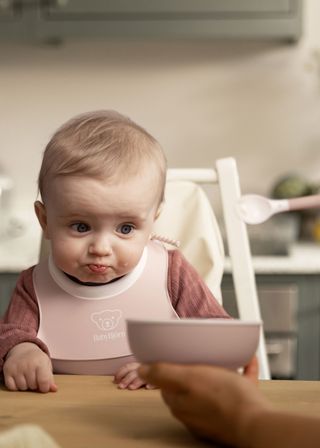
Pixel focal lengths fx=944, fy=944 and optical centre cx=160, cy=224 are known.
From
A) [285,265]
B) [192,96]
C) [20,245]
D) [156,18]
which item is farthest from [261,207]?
[192,96]

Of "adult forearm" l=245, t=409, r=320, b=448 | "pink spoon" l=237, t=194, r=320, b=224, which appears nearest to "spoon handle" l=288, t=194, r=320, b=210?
"pink spoon" l=237, t=194, r=320, b=224

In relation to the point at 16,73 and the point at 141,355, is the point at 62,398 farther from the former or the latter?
the point at 16,73

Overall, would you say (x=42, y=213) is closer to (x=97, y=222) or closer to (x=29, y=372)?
(x=97, y=222)

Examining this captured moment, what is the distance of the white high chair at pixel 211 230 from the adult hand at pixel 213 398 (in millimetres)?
819

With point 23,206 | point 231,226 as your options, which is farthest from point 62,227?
point 23,206

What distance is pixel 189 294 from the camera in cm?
147

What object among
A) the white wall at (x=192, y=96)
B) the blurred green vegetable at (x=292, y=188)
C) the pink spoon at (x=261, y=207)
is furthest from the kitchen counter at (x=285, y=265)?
the pink spoon at (x=261, y=207)

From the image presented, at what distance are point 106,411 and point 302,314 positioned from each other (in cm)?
189

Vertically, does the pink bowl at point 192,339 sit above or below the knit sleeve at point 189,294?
above

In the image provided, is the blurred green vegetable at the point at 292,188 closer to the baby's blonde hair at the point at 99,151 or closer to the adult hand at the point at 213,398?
the baby's blonde hair at the point at 99,151

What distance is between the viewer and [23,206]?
11.2ft

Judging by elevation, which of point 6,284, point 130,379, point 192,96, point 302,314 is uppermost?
point 192,96

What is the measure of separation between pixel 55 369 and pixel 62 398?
1.07 ft

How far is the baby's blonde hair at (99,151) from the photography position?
4.33 feet
